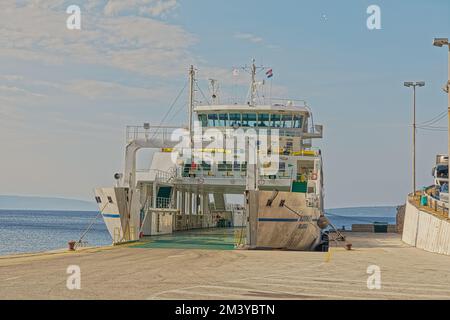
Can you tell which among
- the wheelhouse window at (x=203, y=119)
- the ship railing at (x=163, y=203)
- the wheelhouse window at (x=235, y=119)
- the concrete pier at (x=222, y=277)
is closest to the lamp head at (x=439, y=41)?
the concrete pier at (x=222, y=277)

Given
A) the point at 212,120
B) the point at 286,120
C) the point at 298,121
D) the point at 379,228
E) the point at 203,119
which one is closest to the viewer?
the point at 286,120

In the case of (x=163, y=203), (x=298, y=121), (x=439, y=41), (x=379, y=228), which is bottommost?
(x=379, y=228)

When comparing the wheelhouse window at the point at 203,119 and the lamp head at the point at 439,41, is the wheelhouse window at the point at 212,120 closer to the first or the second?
the wheelhouse window at the point at 203,119

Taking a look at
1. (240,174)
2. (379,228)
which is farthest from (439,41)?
(379,228)

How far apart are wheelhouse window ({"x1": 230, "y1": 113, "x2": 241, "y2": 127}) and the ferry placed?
60 mm

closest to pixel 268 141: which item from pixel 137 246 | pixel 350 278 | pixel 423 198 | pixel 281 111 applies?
pixel 281 111

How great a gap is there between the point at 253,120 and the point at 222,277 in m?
25.9

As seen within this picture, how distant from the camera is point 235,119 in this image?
1615 inches

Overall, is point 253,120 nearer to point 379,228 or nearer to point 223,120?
point 223,120

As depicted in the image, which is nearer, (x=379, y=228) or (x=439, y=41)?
(x=439, y=41)

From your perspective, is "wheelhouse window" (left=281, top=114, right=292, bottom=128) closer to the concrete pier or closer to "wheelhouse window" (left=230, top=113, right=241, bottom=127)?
"wheelhouse window" (left=230, top=113, right=241, bottom=127)

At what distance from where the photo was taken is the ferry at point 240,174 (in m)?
28.5

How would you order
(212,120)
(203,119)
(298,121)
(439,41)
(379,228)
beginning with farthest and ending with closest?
(379,228), (203,119), (212,120), (298,121), (439,41)
